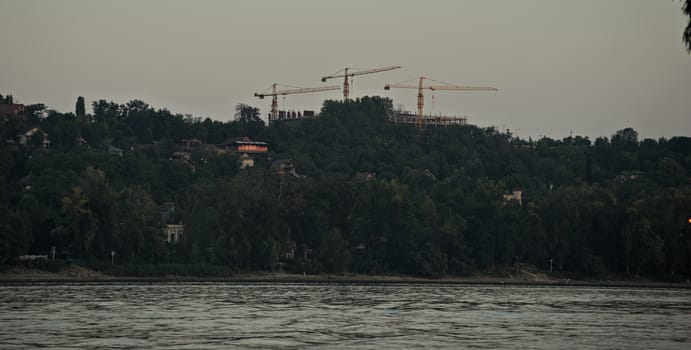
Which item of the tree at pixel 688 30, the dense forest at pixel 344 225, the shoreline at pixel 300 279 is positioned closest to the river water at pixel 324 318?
the shoreline at pixel 300 279

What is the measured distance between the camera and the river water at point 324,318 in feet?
247

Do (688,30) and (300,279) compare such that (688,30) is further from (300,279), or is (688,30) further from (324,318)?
(300,279)

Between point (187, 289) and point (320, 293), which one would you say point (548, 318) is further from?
point (187, 289)

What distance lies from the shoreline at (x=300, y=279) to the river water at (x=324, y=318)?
7.30 meters

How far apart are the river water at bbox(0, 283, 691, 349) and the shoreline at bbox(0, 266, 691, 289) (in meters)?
7.30

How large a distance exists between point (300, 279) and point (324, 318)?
222 ft

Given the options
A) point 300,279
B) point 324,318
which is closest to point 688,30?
point 324,318

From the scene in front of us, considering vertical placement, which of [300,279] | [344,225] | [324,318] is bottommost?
[324,318]

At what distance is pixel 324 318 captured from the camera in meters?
93.8

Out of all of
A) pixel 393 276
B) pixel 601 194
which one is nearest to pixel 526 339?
pixel 393 276

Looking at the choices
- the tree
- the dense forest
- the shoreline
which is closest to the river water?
the shoreline

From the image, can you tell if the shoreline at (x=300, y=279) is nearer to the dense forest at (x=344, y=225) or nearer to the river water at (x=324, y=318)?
the dense forest at (x=344, y=225)

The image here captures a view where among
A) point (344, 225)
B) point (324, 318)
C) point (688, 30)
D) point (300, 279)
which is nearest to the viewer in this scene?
point (688, 30)

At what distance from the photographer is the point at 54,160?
197 meters
